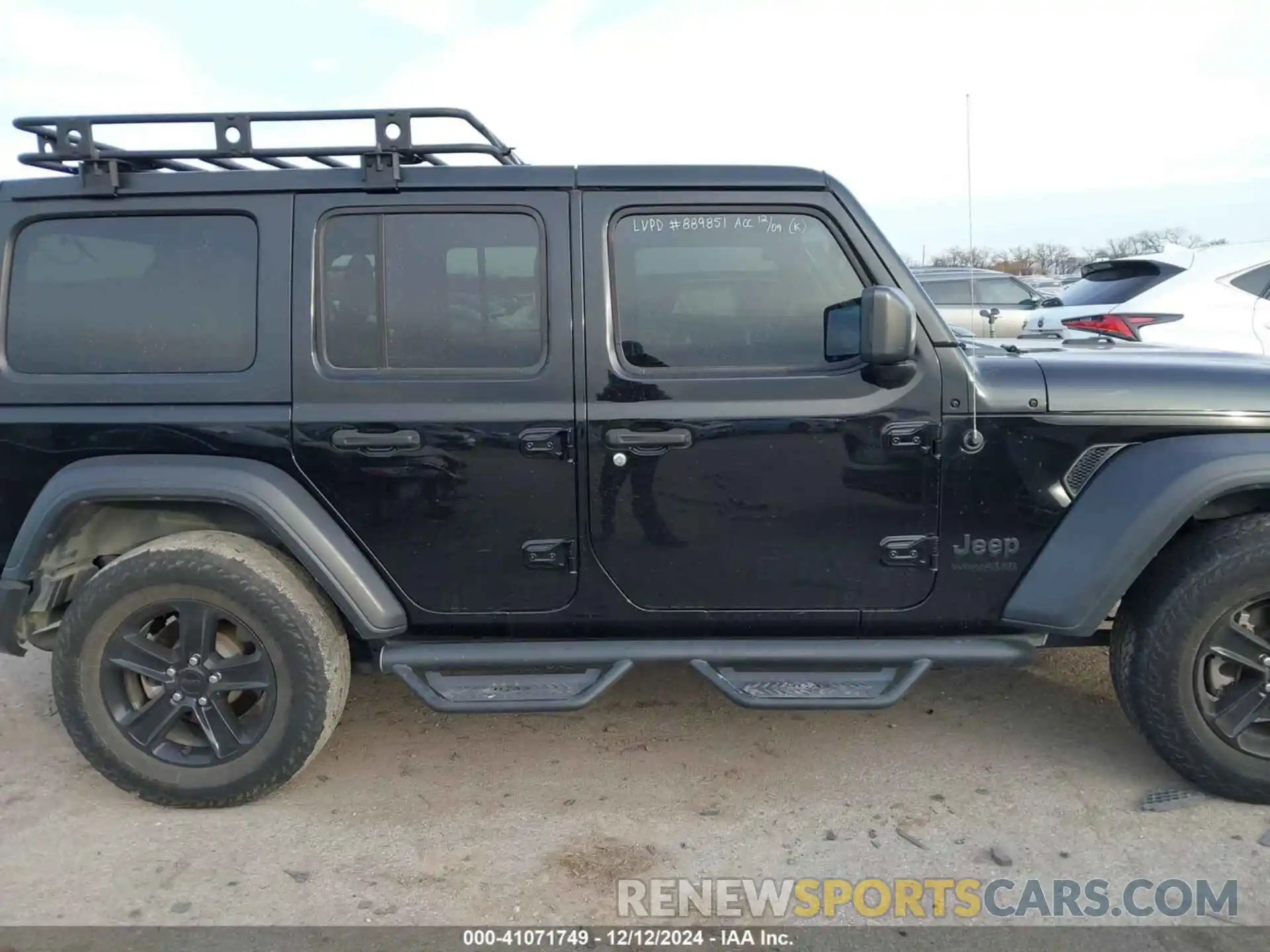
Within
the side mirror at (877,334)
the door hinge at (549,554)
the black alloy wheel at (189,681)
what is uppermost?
the side mirror at (877,334)

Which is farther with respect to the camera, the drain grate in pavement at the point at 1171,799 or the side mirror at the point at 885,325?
the drain grate in pavement at the point at 1171,799

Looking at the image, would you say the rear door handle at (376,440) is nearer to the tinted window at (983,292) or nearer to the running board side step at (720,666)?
the running board side step at (720,666)

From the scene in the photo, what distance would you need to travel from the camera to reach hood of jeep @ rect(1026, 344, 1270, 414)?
2783mm

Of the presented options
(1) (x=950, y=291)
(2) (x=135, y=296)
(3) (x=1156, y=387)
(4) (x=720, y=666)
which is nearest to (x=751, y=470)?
(4) (x=720, y=666)

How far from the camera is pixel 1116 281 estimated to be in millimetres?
6398

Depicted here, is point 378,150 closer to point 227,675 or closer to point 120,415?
point 120,415

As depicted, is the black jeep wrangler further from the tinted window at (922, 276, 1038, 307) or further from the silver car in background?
the tinted window at (922, 276, 1038, 307)

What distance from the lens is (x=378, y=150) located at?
2805 millimetres

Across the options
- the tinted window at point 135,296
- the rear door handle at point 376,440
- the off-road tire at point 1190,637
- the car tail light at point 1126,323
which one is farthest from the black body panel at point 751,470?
the car tail light at point 1126,323

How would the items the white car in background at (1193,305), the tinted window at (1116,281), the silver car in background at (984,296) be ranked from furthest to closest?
the silver car in background at (984,296) < the tinted window at (1116,281) < the white car in background at (1193,305)

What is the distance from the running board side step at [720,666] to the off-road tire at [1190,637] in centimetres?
37

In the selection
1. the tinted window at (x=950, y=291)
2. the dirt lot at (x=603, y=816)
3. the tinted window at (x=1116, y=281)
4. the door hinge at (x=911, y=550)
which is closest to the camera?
the dirt lot at (x=603, y=816)

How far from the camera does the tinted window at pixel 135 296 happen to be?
9.48 feet

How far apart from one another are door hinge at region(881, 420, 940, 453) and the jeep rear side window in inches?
12.2
